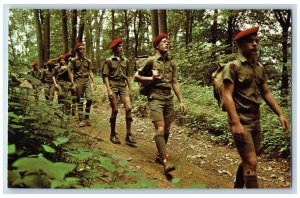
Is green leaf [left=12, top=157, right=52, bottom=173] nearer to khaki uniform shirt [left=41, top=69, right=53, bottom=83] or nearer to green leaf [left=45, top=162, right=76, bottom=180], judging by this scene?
green leaf [left=45, top=162, right=76, bottom=180]

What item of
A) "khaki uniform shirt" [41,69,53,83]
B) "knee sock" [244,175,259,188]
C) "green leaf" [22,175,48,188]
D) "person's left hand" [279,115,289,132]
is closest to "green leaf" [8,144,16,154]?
"green leaf" [22,175,48,188]

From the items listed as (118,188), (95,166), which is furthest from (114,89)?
(118,188)

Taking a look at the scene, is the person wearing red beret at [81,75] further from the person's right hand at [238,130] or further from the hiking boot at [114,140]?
A: the person's right hand at [238,130]

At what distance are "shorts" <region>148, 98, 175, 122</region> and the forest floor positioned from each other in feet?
2.34

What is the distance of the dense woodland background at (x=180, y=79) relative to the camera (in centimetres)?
385

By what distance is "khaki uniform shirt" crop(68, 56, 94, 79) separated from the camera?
7.84 metres

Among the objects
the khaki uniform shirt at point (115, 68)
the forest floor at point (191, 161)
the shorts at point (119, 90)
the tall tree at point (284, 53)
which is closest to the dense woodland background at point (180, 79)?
the tall tree at point (284, 53)

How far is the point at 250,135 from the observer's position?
161 inches

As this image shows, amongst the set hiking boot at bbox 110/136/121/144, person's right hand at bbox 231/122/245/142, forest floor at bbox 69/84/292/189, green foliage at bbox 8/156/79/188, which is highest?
person's right hand at bbox 231/122/245/142

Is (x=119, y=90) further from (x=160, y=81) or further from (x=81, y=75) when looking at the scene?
(x=81, y=75)

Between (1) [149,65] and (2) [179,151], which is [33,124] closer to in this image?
(1) [149,65]

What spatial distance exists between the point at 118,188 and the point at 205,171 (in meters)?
2.10

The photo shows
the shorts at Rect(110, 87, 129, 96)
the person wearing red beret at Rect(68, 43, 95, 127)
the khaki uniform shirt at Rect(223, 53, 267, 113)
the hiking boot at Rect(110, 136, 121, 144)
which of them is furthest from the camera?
the person wearing red beret at Rect(68, 43, 95, 127)

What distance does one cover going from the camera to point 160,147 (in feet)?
16.7
